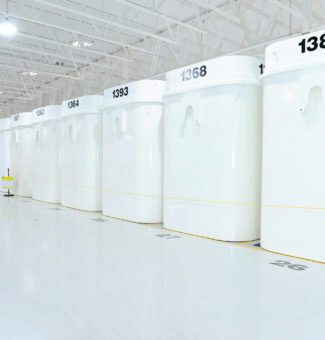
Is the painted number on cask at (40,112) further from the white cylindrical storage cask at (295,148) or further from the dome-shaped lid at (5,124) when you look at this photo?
the white cylindrical storage cask at (295,148)

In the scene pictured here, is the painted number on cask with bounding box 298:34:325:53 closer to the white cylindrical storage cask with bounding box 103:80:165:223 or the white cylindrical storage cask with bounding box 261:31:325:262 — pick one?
the white cylindrical storage cask with bounding box 261:31:325:262

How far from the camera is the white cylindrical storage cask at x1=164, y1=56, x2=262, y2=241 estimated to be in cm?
543

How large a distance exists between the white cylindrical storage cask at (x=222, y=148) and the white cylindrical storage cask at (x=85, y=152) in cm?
312

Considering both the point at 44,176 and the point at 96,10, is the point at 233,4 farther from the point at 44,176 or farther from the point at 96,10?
the point at 44,176

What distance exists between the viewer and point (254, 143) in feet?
18.2

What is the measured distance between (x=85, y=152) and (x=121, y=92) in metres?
2.01

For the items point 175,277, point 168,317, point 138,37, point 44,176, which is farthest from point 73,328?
point 138,37

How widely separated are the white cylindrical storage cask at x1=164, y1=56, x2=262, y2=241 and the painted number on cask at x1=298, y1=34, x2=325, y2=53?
3.49 ft

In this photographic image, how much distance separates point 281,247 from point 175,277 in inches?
69.0

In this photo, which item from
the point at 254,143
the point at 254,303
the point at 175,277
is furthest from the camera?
the point at 254,143

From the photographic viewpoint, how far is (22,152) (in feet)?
39.2

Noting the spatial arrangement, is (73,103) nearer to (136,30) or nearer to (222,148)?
(136,30)

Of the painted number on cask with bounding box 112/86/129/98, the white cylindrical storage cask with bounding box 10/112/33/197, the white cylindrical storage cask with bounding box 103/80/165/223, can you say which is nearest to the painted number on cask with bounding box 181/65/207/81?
the white cylindrical storage cask with bounding box 103/80/165/223

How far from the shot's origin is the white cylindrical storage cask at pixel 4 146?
530 inches
